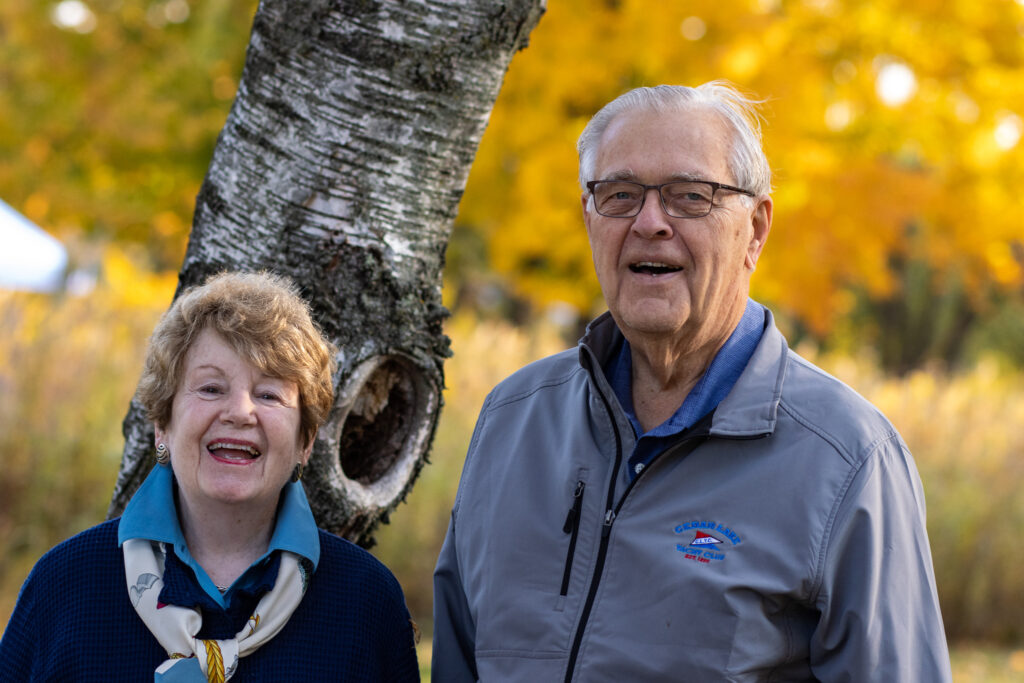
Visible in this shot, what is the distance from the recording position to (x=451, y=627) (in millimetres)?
2430

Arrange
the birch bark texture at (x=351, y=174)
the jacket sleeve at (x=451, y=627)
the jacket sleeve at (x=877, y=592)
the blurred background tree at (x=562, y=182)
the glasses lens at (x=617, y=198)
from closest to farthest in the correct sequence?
the jacket sleeve at (x=877, y=592) < the glasses lens at (x=617, y=198) < the jacket sleeve at (x=451, y=627) < the birch bark texture at (x=351, y=174) < the blurred background tree at (x=562, y=182)

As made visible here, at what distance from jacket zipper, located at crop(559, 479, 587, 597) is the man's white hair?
729mm

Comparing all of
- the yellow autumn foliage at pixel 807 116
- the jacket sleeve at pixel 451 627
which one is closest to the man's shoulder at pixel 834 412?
the jacket sleeve at pixel 451 627

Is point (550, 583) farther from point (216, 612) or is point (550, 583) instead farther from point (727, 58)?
point (727, 58)

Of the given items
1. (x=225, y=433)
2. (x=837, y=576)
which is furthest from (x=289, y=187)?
(x=837, y=576)

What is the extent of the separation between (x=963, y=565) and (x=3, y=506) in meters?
5.97

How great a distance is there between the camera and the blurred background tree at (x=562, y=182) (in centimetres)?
569

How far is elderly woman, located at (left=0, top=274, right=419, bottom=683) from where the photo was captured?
2.08 meters

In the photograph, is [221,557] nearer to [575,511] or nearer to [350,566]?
[350,566]

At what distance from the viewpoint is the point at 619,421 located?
85.1 inches

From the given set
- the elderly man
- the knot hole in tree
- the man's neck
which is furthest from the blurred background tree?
the man's neck

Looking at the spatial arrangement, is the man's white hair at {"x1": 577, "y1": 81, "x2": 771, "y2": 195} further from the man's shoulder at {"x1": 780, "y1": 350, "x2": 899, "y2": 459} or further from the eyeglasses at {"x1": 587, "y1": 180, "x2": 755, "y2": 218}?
the man's shoulder at {"x1": 780, "y1": 350, "x2": 899, "y2": 459}

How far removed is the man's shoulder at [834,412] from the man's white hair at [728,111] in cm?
42

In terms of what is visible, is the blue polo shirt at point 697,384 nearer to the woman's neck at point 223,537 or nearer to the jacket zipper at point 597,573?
the jacket zipper at point 597,573
